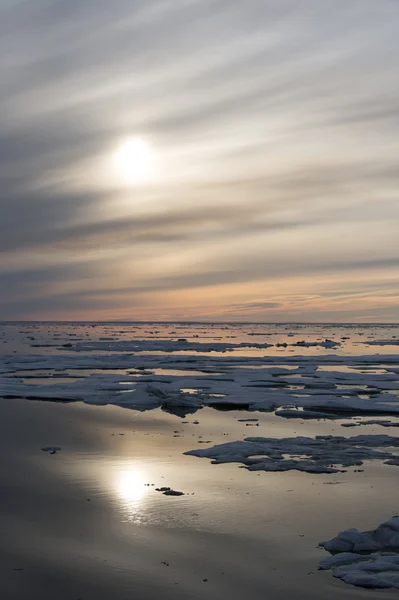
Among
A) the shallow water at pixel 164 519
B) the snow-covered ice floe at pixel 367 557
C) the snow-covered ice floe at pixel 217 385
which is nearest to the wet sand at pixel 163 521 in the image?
the shallow water at pixel 164 519

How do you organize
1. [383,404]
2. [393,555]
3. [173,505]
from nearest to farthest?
[393,555], [173,505], [383,404]

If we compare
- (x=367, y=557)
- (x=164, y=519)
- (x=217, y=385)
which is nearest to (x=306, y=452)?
(x=164, y=519)

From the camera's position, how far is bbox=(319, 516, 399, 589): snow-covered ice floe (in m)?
6.63

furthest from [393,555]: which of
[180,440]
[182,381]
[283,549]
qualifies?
[182,381]

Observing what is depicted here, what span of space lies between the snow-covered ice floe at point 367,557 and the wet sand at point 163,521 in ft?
0.46

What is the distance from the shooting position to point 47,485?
10227 mm

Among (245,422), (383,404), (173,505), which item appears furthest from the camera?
(383,404)

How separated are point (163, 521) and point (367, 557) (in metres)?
2.57

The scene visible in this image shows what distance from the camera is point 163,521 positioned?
8.41 metres

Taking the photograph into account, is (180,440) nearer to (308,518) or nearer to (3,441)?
(3,441)

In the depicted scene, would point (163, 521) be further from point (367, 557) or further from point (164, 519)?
point (367, 557)

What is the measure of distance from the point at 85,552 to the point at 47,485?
3.06 m

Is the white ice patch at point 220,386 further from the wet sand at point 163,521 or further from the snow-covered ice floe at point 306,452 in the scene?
the wet sand at point 163,521

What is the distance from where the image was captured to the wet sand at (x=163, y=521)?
6555 mm
